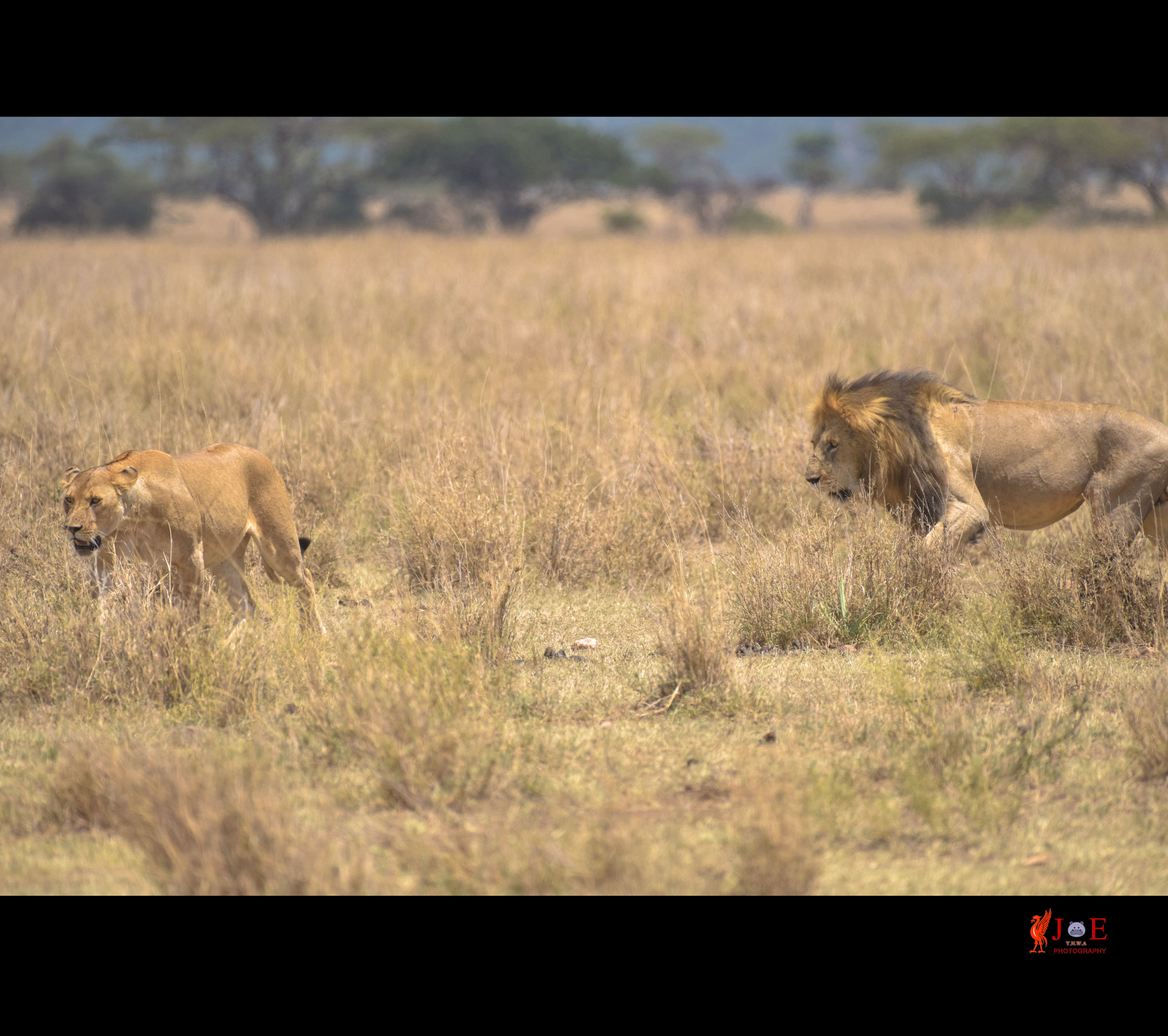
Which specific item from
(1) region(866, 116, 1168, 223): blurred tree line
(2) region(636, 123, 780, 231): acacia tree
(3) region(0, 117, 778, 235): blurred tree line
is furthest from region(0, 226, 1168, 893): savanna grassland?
(2) region(636, 123, 780, 231): acacia tree

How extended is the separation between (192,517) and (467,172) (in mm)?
43690

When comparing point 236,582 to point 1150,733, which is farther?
point 236,582

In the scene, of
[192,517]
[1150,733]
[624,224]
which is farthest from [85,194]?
[1150,733]

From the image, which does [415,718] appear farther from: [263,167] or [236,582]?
[263,167]

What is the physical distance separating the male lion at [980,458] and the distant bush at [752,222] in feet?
119

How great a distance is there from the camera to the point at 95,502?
464 cm

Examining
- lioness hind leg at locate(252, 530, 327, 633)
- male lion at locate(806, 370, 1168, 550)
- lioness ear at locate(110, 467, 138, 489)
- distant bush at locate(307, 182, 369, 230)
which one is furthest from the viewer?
distant bush at locate(307, 182, 369, 230)

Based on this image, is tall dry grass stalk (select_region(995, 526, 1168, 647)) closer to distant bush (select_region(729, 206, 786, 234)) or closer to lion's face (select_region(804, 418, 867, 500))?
lion's face (select_region(804, 418, 867, 500))

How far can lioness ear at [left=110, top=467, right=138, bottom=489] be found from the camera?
4.70 meters

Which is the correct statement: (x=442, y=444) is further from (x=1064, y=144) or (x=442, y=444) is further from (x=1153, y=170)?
(x=1153, y=170)
